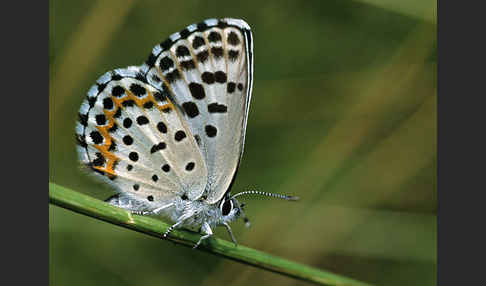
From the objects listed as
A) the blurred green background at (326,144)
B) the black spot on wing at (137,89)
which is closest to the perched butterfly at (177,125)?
the black spot on wing at (137,89)

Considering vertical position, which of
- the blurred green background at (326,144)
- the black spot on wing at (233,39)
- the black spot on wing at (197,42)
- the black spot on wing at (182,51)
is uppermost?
the black spot on wing at (233,39)

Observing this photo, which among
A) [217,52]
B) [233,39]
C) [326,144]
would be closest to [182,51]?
[217,52]

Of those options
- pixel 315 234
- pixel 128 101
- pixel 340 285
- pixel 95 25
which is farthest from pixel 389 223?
pixel 95 25

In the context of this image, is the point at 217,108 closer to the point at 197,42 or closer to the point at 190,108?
the point at 190,108

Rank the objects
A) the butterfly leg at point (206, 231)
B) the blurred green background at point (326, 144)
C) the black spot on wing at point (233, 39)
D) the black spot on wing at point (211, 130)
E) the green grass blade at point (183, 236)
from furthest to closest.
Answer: the blurred green background at point (326, 144) < the black spot on wing at point (211, 130) < the black spot on wing at point (233, 39) < the butterfly leg at point (206, 231) < the green grass blade at point (183, 236)

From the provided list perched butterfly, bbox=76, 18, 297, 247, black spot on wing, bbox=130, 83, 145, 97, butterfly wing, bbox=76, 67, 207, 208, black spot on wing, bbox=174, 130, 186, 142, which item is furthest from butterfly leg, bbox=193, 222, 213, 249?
black spot on wing, bbox=130, 83, 145, 97

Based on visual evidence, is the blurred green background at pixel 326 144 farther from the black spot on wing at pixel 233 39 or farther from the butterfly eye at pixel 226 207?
the black spot on wing at pixel 233 39

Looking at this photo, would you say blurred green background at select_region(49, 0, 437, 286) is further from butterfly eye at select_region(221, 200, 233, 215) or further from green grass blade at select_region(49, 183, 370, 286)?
green grass blade at select_region(49, 183, 370, 286)
